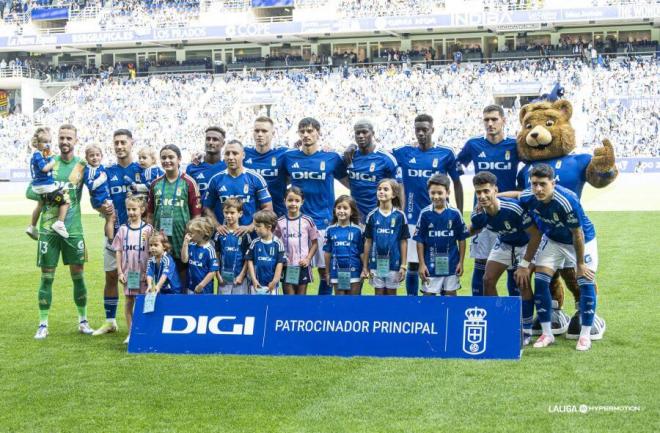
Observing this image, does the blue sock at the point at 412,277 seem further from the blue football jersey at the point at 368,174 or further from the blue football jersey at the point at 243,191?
the blue football jersey at the point at 243,191

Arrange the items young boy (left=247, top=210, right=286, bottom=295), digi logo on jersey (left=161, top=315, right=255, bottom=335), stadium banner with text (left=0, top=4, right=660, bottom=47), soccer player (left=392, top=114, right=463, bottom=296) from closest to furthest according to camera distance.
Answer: digi logo on jersey (left=161, top=315, right=255, bottom=335), young boy (left=247, top=210, right=286, bottom=295), soccer player (left=392, top=114, right=463, bottom=296), stadium banner with text (left=0, top=4, right=660, bottom=47)

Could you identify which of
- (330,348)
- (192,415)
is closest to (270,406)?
(192,415)

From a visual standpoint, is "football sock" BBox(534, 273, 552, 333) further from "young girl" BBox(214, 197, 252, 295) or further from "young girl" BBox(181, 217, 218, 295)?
"young girl" BBox(181, 217, 218, 295)

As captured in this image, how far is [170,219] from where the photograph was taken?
27.2ft

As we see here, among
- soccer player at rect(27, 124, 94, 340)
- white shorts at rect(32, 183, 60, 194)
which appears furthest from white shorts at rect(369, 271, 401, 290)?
white shorts at rect(32, 183, 60, 194)

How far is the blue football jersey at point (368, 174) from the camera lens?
A: 8586 millimetres

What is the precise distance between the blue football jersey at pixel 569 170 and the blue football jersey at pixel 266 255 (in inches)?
90.4

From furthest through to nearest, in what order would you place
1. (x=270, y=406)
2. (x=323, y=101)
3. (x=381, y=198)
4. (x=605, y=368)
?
1. (x=323, y=101)
2. (x=381, y=198)
3. (x=605, y=368)
4. (x=270, y=406)

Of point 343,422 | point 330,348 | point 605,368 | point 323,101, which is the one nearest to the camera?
point 343,422

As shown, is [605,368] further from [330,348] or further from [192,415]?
[192,415]

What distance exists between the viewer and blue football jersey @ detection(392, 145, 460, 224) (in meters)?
8.62

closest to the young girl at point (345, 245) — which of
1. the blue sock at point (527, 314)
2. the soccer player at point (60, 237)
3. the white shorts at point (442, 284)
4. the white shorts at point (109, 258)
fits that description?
the white shorts at point (442, 284)

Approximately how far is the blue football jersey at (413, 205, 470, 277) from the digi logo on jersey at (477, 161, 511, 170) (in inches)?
24.4

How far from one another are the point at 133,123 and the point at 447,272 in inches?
1617
